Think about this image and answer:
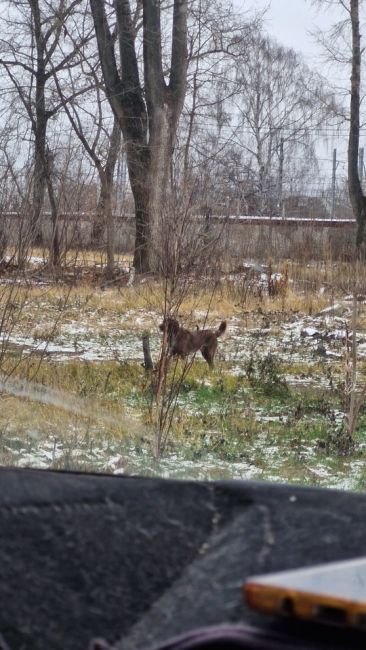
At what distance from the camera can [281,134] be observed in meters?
47.4

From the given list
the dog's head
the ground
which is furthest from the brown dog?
the ground

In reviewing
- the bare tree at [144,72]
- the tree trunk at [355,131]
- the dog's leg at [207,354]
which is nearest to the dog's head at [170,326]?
the dog's leg at [207,354]

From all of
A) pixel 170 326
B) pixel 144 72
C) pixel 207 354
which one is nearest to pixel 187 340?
pixel 170 326

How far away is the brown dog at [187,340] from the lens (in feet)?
22.5

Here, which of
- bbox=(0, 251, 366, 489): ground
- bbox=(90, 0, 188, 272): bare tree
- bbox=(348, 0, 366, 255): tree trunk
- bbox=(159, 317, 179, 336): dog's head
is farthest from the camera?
bbox=(348, 0, 366, 255): tree trunk

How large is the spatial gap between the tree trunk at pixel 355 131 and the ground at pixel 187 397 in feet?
24.6

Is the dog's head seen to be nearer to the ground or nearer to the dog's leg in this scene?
the ground

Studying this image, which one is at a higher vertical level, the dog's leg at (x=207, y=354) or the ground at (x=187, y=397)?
the dog's leg at (x=207, y=354)

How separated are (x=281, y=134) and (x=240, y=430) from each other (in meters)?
42.0

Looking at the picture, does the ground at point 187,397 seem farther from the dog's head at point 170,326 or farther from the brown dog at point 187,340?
the dog's head at point 170,326

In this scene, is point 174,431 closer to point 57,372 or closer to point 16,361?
point 16,361

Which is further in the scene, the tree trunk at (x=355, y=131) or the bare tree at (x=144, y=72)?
the tree trunk at (x=355, y=131)

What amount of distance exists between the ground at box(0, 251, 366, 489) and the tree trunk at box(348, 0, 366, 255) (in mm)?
7501

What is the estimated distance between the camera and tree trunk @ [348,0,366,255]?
19.9m
